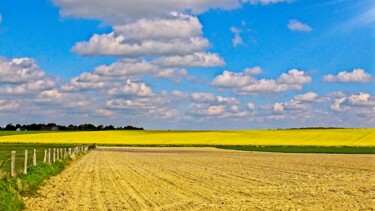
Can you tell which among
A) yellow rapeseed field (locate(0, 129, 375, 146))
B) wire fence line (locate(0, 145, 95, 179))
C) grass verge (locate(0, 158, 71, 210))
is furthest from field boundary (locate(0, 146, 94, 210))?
yellow rapeseed field (locate(0, 129, 375, 146))

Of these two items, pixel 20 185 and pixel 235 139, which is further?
pixel 235 139

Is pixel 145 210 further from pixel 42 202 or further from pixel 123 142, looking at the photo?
pixel 123 142

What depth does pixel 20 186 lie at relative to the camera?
66.3 feet

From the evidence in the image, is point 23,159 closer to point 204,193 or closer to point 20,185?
point 20,185

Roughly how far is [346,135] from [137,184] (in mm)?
95322

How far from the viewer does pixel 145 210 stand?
1655 centimetres

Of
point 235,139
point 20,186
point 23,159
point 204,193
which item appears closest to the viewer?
point 20,186

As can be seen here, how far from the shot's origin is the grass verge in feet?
53.6

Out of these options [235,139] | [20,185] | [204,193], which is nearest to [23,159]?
[20,185]

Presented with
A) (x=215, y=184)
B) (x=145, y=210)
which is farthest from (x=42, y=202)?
(x=215, y=184)

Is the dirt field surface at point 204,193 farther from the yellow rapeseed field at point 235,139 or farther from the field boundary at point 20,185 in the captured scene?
the yellow rapeseed field at point 235,139

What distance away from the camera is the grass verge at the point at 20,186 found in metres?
16.3

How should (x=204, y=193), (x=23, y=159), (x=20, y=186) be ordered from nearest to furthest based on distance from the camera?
(x=20, y=186) → (x=204, y=193) → (x=23, y=159)

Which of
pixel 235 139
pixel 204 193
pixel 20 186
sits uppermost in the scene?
pixel 235 139
